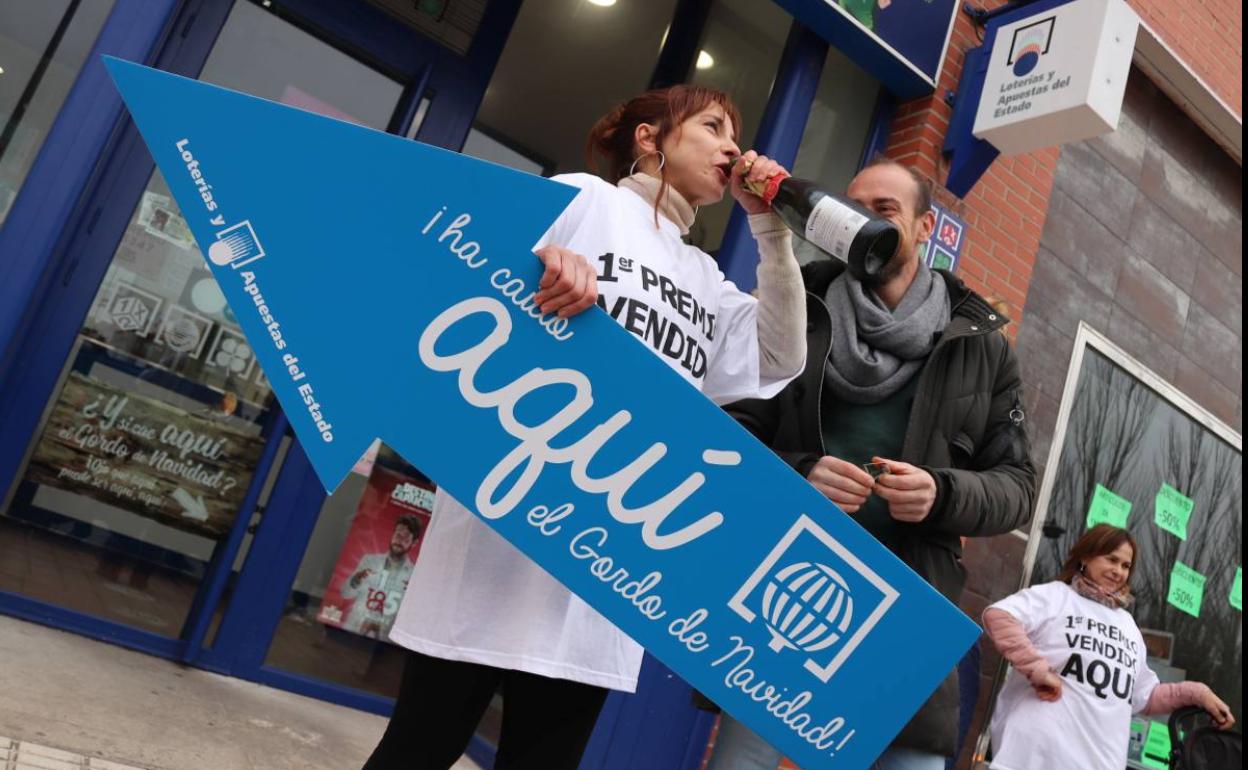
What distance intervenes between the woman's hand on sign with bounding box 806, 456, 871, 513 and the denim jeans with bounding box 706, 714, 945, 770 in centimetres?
46

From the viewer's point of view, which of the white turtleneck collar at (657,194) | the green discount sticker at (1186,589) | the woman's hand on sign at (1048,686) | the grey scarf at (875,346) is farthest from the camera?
the green discount sticker at (1186,589)

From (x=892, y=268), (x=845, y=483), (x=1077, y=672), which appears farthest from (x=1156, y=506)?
(x=845, y=483)

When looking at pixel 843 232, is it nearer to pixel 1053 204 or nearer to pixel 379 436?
pixel 379 436

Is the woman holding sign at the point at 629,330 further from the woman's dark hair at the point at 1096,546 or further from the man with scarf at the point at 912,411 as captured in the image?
the woman's dark hair at the point at 1096,546

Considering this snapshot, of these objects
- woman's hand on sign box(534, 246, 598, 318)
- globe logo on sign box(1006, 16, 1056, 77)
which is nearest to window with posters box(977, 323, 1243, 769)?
globe logo on sign box(1006, 16, 1056, 77)

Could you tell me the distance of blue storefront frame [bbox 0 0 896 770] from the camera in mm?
2834

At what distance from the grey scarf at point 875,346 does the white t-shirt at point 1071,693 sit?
1.84m

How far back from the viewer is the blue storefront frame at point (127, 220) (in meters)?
2.83

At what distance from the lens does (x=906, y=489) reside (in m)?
1.53

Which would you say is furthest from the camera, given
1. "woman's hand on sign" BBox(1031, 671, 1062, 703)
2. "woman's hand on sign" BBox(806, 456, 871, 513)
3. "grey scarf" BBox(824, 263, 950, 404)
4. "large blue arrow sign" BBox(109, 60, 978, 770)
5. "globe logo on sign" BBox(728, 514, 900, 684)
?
"woman's hand on sign" BBox(1031, 671, 1062, 703)

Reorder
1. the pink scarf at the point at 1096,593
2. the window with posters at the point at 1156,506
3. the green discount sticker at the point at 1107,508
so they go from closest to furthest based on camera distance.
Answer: the pink scarf at the point at 1096,593, the window with posters at the point at 1156,506, the green discount sticker at the point at 1107,508

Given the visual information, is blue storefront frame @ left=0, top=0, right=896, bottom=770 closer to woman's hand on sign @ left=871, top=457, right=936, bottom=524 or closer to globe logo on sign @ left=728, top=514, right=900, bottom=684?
woman's hand on sign @ left=871, top=457, right=936, bottom=524

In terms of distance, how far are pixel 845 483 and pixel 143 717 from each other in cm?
213

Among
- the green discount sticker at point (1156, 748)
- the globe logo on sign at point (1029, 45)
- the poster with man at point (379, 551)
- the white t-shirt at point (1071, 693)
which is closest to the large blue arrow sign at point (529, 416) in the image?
the white t-shirt at point (1071, 693)
